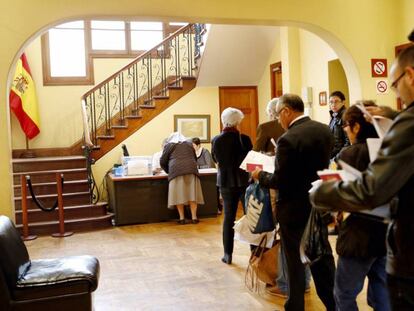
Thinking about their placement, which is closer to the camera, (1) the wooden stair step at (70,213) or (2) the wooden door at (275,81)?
(1) the wooden stair step at (70,213)

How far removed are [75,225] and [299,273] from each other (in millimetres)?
4627

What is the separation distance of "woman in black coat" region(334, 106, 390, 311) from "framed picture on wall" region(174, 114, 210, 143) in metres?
7.24

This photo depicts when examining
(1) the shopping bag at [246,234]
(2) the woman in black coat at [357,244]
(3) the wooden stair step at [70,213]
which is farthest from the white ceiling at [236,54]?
(2) the woman in black coat at [357,244]

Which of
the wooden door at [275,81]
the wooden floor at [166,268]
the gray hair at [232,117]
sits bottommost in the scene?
the wooden floor at [166,268]

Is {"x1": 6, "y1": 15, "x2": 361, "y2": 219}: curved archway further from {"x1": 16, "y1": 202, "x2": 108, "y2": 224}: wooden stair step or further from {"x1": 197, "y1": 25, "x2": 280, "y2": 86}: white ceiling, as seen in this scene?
{"x1": 16, "y1": 202, "x2": 108, "y2": 224}: wooden stair step

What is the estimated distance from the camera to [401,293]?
5.00 ft

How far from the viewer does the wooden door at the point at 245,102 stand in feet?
31.4

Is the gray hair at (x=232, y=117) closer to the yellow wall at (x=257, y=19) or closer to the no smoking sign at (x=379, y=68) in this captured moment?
the yellow wall at (x=257, y=19)

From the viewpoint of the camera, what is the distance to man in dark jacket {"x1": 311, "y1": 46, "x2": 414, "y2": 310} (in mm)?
1362

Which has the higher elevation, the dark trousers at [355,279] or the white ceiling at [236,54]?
the white ceiling at [236,54]

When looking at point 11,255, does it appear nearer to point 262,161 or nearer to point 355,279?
point 262,161

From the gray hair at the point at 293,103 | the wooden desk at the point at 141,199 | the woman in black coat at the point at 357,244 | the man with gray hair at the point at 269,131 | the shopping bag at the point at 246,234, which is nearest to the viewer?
the woman in black coat at the point at 357,244

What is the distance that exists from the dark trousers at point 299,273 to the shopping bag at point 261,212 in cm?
55

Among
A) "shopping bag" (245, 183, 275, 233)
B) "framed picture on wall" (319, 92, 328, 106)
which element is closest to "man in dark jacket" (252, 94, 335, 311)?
"shopping bag" (245, 183, 275, 233)
